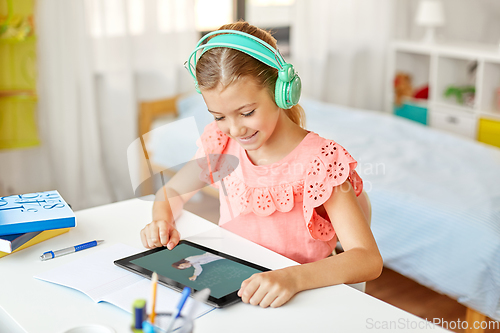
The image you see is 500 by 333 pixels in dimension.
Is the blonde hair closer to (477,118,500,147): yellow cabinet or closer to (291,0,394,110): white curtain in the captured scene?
(477,118,500,147): yellow cabinet

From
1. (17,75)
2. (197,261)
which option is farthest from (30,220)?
(17,75)

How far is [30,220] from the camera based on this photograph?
1.04 meters

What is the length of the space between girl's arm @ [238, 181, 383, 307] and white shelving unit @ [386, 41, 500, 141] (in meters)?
2.25

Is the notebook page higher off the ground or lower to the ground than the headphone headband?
lower

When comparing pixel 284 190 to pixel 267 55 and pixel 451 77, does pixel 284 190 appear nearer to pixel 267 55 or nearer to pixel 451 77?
pixel 267 55

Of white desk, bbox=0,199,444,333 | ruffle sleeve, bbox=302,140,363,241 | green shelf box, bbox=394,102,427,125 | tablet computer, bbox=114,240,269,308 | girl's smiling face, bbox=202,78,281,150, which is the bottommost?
green shelf box, bbox=394,102,427,125

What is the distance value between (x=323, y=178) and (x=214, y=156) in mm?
294

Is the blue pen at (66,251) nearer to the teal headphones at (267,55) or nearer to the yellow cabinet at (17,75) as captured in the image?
the teal headphones at (267,55)

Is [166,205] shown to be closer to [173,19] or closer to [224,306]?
[224,306]

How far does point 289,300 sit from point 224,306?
0.11 m

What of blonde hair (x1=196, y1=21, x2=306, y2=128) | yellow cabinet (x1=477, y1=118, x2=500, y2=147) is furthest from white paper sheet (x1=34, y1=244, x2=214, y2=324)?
yellow cabinet (x1=477, y1=118, x2=500, y2=147)

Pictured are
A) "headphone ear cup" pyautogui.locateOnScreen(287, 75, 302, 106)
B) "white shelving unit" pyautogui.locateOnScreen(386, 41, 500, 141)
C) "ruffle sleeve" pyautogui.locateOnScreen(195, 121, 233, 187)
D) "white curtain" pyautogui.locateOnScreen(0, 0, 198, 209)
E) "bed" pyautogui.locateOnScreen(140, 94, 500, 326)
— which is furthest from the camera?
"white shelving unit" pyautogui.locateOnScreen(386, 41, 500, 141)

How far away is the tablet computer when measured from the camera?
850 millimetres

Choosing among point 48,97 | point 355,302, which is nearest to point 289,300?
point 355,302
